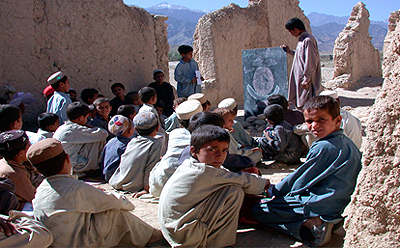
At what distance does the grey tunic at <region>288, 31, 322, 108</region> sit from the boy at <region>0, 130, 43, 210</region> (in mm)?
3594

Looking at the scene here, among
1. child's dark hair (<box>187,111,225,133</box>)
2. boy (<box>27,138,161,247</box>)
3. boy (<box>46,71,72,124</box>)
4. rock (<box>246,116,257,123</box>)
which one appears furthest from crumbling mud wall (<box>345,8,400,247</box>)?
rock (<box>246,116,257,123</box>)

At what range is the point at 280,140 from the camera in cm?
410

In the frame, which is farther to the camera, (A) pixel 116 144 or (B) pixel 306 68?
(B) pixel 306 68

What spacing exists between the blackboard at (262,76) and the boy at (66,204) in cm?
541

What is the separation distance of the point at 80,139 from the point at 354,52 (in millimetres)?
10363

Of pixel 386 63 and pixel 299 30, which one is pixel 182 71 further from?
pixel 386 63

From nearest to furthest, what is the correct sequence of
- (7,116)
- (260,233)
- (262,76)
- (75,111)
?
(260,233)
(7,116)
(75,111)
(262,76)

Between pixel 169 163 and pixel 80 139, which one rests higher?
pixel 80 139

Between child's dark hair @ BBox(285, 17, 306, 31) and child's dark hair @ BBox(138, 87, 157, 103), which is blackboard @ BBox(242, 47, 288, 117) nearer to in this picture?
child's dark hair @ BBox(285, 17, 306, 31)

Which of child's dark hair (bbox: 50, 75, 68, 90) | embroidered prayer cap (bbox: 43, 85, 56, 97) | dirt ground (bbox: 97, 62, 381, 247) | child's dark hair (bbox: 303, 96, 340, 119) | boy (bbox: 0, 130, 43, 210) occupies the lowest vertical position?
dirt ground (bbox: 97, 62, 381, 247)

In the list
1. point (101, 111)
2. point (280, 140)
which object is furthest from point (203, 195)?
point (101, 111)

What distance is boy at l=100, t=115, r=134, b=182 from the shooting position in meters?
3.84

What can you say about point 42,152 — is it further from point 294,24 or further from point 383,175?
point 294,24

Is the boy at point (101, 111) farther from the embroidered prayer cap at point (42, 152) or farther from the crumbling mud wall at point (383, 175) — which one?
the crumbling mud wall at point (383, 175)
